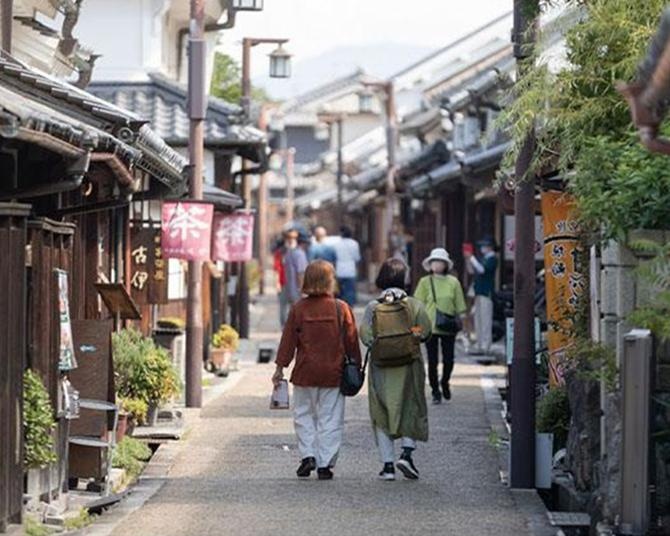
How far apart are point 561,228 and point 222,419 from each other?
5.51 meters

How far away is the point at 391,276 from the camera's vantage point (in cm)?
1647

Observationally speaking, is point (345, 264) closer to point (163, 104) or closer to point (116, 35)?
point (163, 104)

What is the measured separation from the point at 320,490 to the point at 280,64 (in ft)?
72.5

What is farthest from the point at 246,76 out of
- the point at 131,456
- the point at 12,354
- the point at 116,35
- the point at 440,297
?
the point at 12,354

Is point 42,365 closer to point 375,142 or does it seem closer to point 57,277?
point 57,277

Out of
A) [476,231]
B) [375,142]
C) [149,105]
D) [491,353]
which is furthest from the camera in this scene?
[375,142]

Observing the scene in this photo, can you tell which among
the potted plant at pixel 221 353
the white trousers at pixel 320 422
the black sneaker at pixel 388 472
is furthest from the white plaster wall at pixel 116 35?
the black sneaker at pixel 388 472

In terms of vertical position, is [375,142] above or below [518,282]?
above

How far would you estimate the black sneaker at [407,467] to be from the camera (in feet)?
52.0

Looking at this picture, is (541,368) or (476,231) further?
(476,231)

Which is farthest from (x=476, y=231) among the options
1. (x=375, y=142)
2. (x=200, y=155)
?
(x=375, y=142)

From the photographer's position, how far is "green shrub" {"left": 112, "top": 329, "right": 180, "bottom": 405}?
18422 mm

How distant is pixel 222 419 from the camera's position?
21125 millimetres

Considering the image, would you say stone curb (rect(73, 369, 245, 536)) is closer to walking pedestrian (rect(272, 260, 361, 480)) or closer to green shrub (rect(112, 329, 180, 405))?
green shrub (rect(112, 329, 180, 405))
